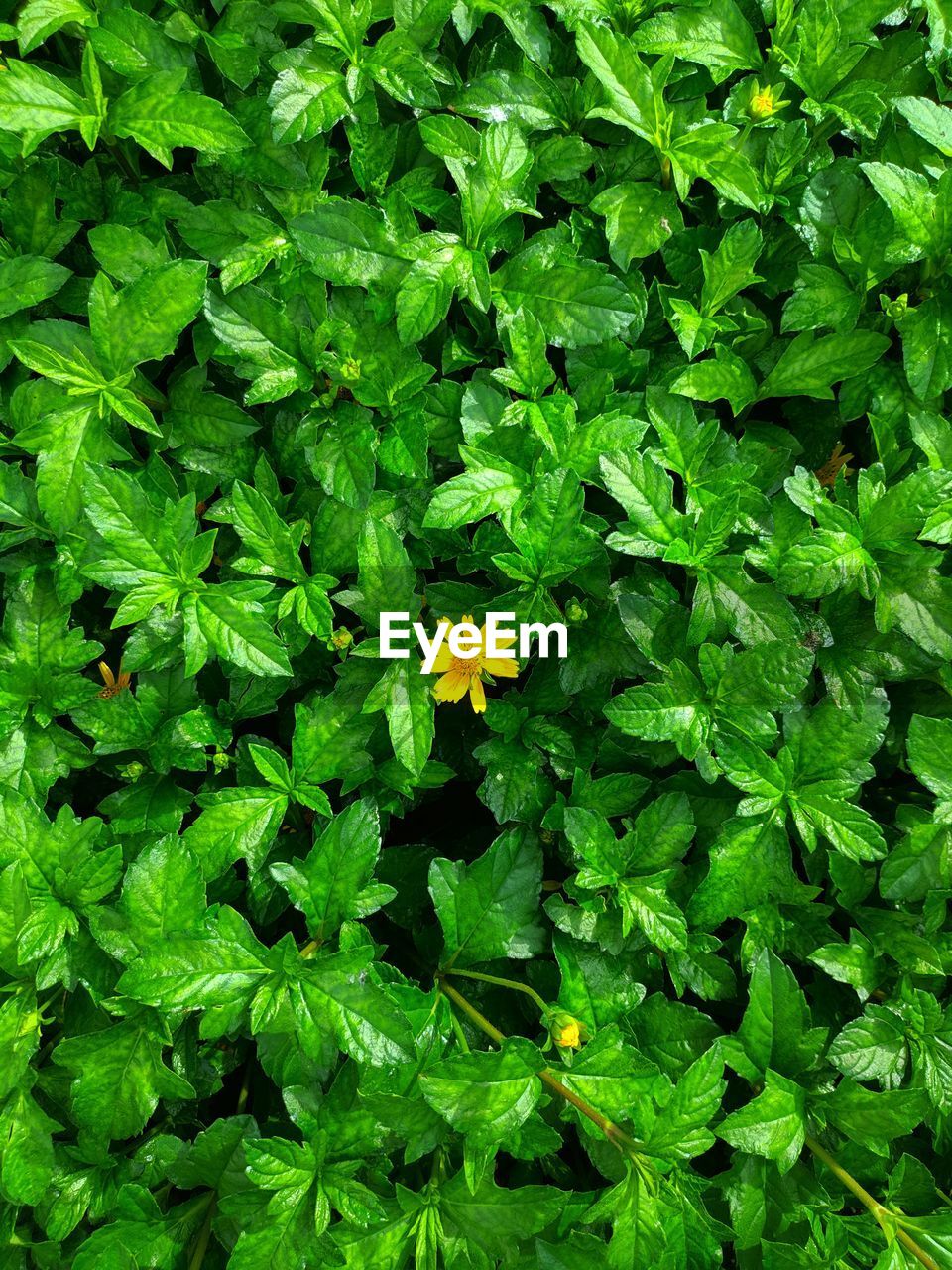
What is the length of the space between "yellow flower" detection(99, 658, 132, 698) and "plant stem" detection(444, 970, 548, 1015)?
779mm

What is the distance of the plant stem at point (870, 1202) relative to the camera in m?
1.58

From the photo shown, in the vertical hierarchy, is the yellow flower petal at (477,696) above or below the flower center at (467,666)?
below

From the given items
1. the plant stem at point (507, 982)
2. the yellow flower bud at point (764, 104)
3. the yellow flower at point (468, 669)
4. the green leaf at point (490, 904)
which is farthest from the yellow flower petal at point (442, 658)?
the yellow flower bud at point (764, 104)

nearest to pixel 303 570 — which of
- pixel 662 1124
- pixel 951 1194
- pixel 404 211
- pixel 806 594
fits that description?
pixel 404 211

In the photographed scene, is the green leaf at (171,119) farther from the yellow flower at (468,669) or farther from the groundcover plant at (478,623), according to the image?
the yellow flower at (468,669)

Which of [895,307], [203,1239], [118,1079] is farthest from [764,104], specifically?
[203,1239]

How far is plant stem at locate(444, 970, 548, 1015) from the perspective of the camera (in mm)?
1666

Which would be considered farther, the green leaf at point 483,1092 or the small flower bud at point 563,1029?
the small flower bud at point 563,1029

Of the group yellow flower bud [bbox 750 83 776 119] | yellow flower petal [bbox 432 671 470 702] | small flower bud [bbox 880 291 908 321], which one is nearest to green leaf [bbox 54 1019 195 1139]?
yellow flower petal [bbox 432 671 470 702]

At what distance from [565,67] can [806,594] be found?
1.09 m

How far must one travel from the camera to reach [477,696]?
172 cm

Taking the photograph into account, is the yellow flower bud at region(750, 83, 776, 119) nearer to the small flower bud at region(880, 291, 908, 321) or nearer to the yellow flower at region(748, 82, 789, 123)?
the yellow flower at region(748, 82, 789, 123)

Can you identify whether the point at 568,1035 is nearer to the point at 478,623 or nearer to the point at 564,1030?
the point at 564,1030

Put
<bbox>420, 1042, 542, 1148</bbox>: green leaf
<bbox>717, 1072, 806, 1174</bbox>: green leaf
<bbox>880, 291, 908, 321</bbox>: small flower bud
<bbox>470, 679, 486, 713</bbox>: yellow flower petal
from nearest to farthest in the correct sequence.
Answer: <bbox>420, 1042, 542, 1148</bbox>: green leaf → <bbox>717, 1072, 806, 1174</bbox>: green leaf → <bbox>470, 679, 486, 713</bbox>: yellow flower petal → <bbox>880, 291, 908, 321</bbox>: small flower bud
